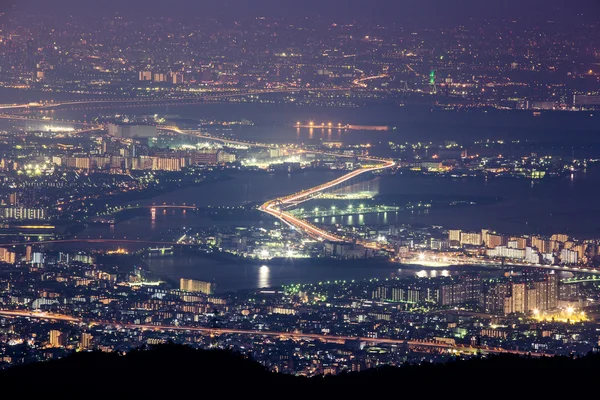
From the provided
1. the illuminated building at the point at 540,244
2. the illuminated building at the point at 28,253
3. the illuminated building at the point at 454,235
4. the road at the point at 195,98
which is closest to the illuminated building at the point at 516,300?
the illuminated building at the point at 540,244

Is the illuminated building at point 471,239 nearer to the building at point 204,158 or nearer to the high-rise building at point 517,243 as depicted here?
the high-rise building at point 517,243

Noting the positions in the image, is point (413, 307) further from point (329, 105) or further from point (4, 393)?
point (329, 105)

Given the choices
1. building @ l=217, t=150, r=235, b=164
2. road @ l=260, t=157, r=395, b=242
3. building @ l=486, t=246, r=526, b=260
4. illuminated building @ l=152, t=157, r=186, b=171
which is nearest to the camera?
building @ l=486, t=246, r=526, b=260

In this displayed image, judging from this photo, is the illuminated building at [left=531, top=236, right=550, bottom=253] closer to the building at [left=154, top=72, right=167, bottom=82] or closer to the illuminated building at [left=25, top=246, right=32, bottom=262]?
the illuminated building at [left=25, top=246, right=32, bottom=262]

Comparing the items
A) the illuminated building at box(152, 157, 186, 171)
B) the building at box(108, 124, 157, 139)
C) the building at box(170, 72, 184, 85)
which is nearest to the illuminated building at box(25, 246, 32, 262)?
the illuminated building at box(152, 157, 186, 171)

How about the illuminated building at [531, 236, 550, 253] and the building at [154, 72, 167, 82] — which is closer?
the illuminated building at [531, 236, 550, 253]

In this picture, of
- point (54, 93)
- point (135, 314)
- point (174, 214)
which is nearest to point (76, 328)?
point (135, 314)

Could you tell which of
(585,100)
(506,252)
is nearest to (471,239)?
(506,252)

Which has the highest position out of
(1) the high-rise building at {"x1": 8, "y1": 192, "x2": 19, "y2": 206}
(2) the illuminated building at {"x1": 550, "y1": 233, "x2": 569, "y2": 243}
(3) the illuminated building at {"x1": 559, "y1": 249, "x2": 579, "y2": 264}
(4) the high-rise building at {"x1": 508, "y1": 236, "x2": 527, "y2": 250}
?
(1) the high-rise building at {"x1": 8, "y1": 192, "x2": 19, "y2": 206}
